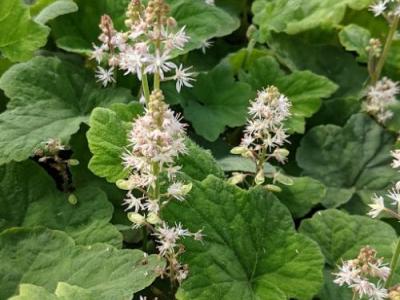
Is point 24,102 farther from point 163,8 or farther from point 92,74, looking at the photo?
point 163,8

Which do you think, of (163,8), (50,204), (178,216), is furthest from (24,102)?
(163,8)

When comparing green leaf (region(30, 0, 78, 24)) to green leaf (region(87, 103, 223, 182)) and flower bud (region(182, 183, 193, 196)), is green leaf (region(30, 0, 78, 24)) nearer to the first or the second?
green leaf (region(87, 103, 223, 182))

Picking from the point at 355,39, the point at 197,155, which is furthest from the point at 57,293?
→ the point at 355,39

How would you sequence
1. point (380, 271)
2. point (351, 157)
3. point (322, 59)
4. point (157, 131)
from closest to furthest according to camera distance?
point (157, 131) < point (380, 271) < point (351, 157) < point (322, 59)

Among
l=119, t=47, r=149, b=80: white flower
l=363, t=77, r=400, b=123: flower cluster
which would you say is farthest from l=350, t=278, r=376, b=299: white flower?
l=363, t=77, r=400, b=123: flower cluster

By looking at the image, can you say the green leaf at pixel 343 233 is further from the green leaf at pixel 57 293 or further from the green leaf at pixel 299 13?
the green leaf at pixel 299 13

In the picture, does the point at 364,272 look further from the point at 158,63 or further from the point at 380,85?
the point at 380,85

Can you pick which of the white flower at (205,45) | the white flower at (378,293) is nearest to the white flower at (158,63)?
the white flower at (378,293)
